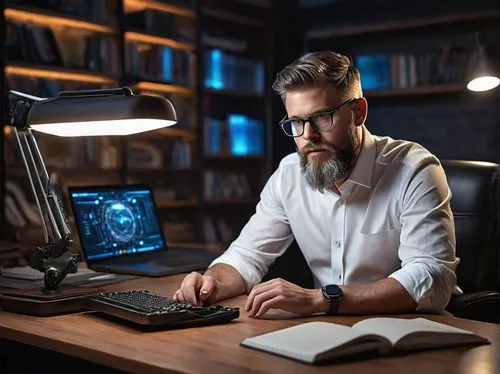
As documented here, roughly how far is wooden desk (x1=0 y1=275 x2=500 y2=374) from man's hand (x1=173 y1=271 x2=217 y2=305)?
114 millimetres

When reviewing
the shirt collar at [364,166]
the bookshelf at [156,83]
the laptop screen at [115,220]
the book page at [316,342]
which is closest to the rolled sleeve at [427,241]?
the shirt collar at [364,166]

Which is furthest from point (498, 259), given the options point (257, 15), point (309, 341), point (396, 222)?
point (257, 15)

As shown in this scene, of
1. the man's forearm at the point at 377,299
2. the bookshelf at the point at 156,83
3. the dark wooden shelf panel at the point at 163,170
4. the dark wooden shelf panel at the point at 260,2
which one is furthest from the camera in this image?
the dark wooden shelf panel at the point at 260,2

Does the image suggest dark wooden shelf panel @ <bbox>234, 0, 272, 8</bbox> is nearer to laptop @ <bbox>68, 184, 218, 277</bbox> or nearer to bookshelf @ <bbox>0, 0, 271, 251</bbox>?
bookshelf @ <bbox>0, 0, 271, 251</bbox>

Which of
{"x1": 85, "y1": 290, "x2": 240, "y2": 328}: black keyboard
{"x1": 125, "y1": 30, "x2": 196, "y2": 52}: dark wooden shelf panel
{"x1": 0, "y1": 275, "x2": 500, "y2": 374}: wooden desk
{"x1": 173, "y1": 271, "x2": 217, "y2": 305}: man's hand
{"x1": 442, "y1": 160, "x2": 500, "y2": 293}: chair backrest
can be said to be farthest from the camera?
{"x1": 125, "y1": 30, "x2": 196, "y2": 52}: dark wooden shelf panel

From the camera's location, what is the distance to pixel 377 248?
1929mm

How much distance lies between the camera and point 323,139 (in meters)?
1.87

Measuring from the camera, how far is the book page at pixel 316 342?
1.20 metres

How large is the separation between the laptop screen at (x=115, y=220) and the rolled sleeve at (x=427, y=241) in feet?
3.25

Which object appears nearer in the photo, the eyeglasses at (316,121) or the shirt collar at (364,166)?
the eyeglasses at (316,121)

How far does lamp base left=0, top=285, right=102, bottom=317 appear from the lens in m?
1.62

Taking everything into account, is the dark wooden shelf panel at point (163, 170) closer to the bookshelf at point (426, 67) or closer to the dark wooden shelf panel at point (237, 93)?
the dark wooden shelf panel at point (237, 93)

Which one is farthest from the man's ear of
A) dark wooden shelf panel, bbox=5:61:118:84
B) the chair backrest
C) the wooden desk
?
dark wooden shelf panel, bbox=5:61:118:84

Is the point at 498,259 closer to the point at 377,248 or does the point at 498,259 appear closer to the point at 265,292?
the point at 377,248
